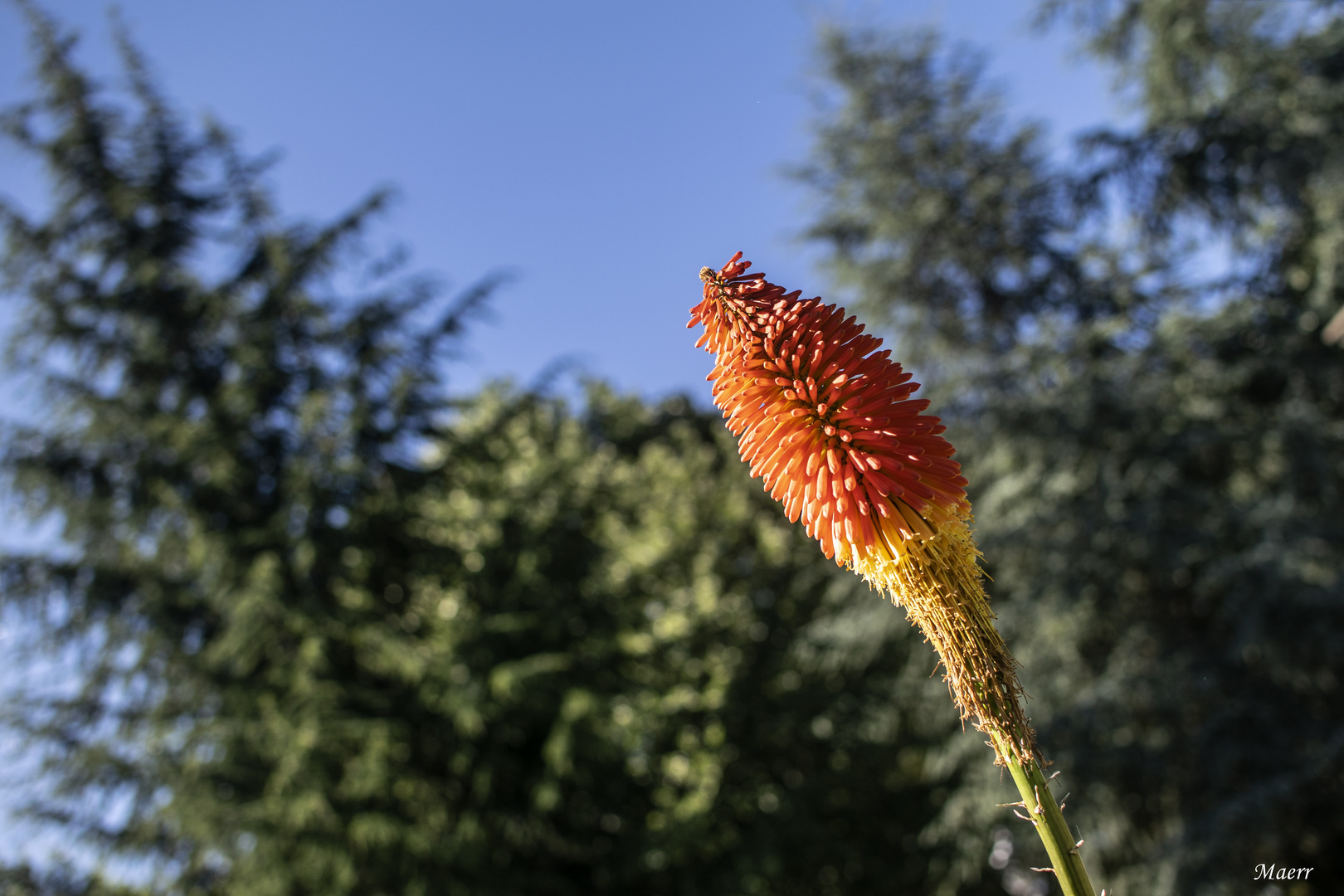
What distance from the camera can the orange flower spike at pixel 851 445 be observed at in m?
1.94

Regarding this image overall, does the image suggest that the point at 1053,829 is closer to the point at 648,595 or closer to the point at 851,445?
the point at 851,445

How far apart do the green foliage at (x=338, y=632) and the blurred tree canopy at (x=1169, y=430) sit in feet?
6.66

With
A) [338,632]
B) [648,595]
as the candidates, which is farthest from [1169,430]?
[338,632]

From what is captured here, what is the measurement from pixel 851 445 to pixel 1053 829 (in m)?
0.82

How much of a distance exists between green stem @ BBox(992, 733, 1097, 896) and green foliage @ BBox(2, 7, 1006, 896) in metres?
8.34

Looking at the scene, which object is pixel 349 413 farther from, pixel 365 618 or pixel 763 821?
pixel 763 821

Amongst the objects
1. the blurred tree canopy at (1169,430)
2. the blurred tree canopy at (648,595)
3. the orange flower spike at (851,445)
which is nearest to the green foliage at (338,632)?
the blurred tree canopy at (648,595)

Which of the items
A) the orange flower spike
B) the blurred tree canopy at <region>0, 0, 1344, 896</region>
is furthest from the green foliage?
the orange flower spike

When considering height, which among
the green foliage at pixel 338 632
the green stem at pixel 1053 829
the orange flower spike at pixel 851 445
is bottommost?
the green stem at pixel 1053 829

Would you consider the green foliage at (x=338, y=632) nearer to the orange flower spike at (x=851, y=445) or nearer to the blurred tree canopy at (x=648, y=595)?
the blurred tree canopy at (x=648, y=595)

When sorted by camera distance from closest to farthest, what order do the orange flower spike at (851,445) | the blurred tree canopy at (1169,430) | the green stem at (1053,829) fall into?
the green stem at (1053,829) < the orange flower spike at (851,445) < the blurred tree canopy at (1169,430)

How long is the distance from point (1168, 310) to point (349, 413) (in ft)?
32.4

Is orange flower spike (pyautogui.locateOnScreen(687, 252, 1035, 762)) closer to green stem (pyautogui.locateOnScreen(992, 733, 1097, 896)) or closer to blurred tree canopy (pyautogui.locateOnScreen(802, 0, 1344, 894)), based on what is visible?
green stem (pyautogui.locateOnScreen(992, 733, 1097, 896))

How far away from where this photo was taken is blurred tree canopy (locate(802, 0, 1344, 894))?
920 centimetres
